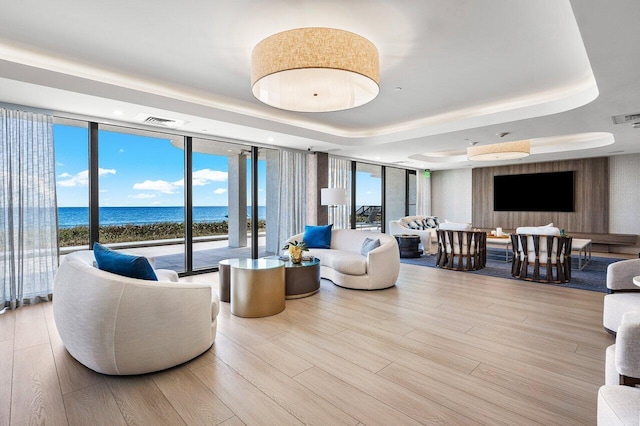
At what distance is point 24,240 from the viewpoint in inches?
162

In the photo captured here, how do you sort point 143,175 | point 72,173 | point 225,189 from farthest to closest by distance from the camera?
point 143,175 < point 225,189 < point 72,173

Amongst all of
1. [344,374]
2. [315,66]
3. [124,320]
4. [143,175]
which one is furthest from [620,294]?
[143,175]

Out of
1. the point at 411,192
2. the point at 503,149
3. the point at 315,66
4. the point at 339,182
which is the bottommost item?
the point at 411,192

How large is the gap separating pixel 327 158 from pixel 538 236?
4.60 metres

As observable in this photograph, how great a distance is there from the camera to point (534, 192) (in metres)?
9.81

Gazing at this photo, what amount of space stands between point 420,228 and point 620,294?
20.1 ft

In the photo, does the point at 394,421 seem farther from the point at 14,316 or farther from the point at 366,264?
the point at 14,316

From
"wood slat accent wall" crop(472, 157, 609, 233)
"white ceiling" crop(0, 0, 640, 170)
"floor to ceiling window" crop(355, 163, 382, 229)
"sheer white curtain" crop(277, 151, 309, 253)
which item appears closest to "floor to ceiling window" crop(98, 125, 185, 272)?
"sheer white curtain" crop(277, 151, 309, 253)

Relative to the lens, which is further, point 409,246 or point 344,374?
point 409,246

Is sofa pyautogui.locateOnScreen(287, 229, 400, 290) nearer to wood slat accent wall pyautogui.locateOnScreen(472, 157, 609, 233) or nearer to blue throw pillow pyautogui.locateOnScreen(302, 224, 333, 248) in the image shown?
blue throw pillow pyautogui.locateOnScreen(302, 224, 333, 248)

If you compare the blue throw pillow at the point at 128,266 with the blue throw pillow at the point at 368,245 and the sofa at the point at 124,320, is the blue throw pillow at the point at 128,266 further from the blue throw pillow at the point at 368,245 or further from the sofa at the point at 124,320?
the blue throw pillow at the point at 368,245

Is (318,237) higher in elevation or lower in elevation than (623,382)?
higher

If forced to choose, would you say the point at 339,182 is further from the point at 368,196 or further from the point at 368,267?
the point at 368,267

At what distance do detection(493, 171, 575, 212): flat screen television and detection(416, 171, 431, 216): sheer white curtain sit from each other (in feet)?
7.21
